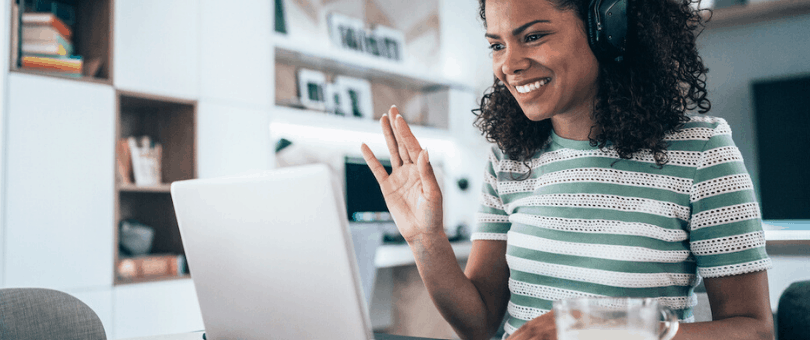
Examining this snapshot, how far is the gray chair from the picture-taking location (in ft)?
3.15

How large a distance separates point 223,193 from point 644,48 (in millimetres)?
726

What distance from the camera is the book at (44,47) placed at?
2213 millimetres

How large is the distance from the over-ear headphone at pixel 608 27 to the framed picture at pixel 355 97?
2.86 m

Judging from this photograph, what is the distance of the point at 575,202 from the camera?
1.01 metres

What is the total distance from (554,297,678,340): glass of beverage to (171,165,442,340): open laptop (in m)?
0.21

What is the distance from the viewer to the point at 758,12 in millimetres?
3449

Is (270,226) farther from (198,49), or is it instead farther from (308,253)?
(198,49)

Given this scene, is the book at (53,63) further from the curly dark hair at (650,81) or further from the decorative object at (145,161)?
the curly dark hair at (650,81)

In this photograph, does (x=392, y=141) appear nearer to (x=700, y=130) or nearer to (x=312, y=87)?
(x=700, y=130)

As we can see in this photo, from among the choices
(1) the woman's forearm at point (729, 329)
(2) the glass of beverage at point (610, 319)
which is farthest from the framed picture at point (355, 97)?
(2) the glass of beverage at point (610, 319)

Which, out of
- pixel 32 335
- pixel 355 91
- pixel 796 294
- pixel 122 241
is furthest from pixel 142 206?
pixel 796 294

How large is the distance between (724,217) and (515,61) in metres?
0.40

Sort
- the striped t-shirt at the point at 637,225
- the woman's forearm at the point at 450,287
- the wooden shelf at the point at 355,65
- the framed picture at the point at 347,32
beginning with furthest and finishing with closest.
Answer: the framed picture at the point at 347,32
the wooden shelf at the point at 355,65
the woman's forearm at the point at 450,287
the striped t-shirt at the point at 637,225

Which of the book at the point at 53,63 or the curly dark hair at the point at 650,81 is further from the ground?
the book at the point at 53,63
